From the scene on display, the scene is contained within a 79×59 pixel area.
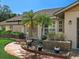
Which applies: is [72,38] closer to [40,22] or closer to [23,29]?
[40,22]

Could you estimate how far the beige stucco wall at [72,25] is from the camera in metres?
21.6

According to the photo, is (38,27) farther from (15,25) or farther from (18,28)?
(15,25)

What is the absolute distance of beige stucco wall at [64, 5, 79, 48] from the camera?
70.8ft

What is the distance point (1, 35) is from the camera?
42.0 m

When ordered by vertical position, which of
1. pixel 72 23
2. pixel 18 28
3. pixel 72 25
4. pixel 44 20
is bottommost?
pixel 18 28

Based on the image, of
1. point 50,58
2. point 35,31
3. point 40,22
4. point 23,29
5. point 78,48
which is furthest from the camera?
point 23,29

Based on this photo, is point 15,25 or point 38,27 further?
point 15,25

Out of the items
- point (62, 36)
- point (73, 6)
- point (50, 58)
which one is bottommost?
point (50, 58)

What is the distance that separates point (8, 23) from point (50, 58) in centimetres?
3080

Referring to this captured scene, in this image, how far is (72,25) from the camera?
21781mm

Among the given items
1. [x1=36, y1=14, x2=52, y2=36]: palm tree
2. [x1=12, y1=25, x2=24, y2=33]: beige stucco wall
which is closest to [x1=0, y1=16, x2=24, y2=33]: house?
[x1=12, y1=25, x2=24, y2=33]: beige stucco wall

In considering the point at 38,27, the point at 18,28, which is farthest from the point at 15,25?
the point at 38,27

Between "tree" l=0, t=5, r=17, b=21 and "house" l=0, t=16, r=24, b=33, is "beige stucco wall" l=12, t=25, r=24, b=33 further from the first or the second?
"tree" l=0, t=5, r=17, b=21

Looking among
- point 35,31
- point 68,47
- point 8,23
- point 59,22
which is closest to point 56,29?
point 59,22
